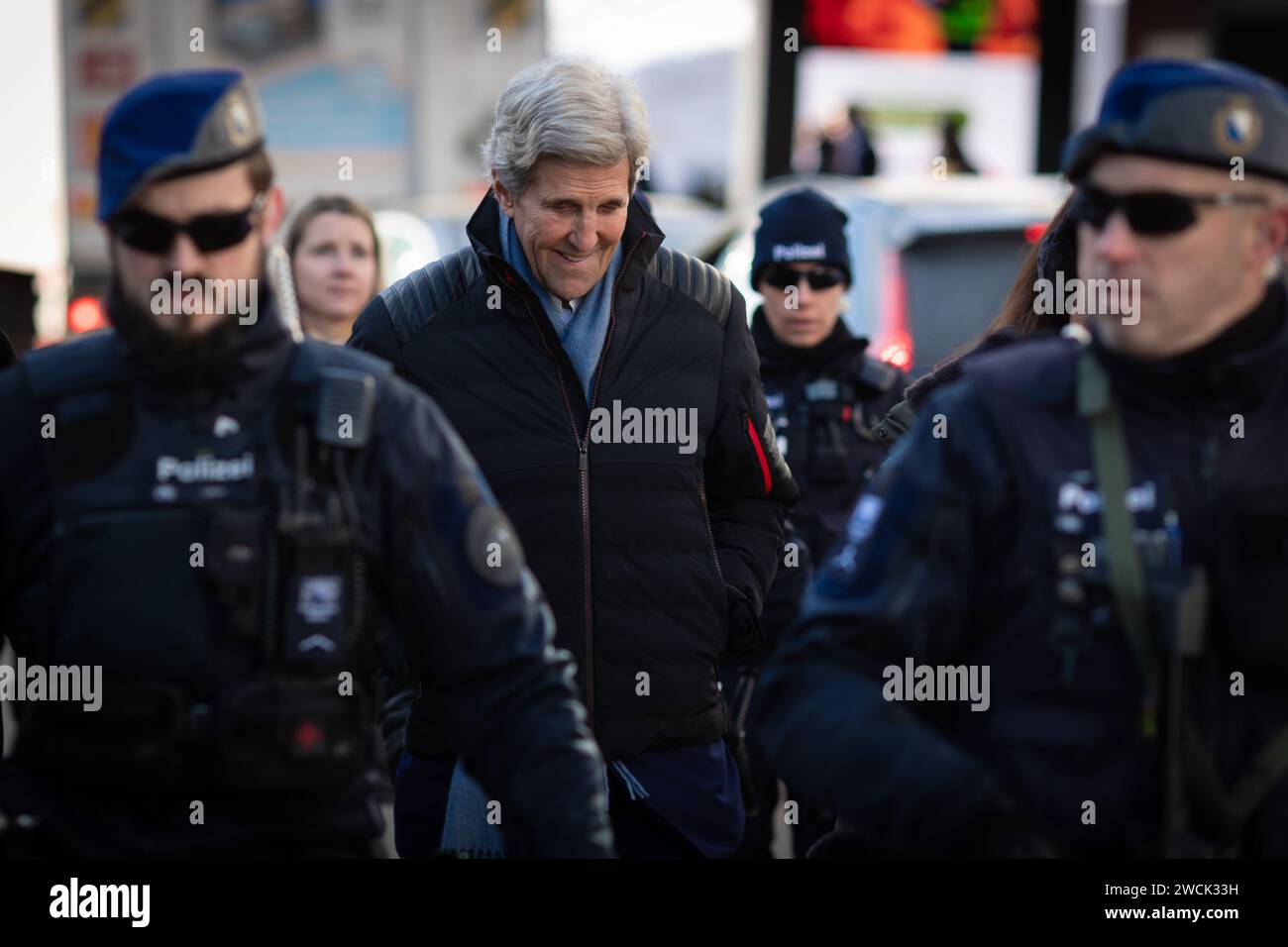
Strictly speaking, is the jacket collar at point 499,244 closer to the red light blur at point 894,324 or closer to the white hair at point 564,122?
the white hair at point 564,122

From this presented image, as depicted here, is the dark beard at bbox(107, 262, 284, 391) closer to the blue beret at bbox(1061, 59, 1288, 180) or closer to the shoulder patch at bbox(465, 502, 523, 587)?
the shoulder patch at bbox(465, 502, 523, 587)

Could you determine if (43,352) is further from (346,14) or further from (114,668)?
(346,14)

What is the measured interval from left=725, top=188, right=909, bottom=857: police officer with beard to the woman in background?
1.30m

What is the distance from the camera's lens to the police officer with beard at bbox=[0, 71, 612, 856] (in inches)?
109

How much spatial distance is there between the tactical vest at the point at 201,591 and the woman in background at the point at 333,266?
3688 mm

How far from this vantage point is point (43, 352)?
2936mm

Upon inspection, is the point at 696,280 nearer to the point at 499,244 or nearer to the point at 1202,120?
the point at 499,244

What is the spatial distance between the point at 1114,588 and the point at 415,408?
104cm

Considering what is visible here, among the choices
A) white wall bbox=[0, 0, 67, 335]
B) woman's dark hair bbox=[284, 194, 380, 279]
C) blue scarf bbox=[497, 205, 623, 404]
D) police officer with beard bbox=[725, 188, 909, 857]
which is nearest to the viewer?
blue scarf bbox=[497, 205, 623, 404]

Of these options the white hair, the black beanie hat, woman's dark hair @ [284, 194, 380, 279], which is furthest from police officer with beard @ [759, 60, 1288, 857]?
woman's dark hair @ [284, 194, 380, 279]
